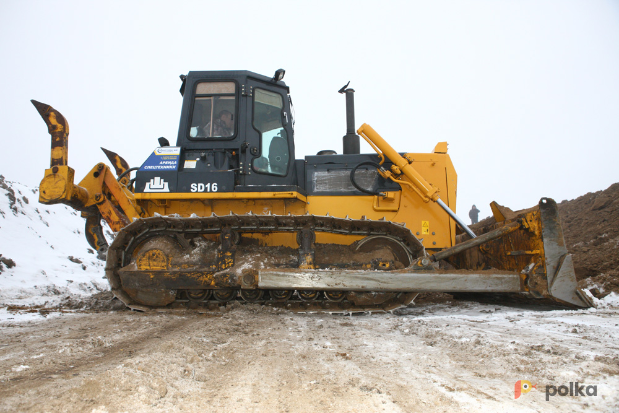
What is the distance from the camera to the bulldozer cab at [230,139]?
4383mm

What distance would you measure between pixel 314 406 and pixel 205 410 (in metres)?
0.48

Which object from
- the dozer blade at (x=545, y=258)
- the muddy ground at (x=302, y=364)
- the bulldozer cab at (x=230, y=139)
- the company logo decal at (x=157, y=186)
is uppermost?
the bulldozer cab at (x=230, y=139)

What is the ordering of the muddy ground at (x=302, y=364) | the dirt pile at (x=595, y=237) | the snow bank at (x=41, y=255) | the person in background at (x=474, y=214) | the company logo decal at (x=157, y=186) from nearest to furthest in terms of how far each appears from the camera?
the muddy ground at (x=302, y=364) < the company logo decal at (x=157, y=186) < the dirt pile at (x=595, y=237) < the snow bank at (x=41, y=255) < the person in background at (x=474, y=214)

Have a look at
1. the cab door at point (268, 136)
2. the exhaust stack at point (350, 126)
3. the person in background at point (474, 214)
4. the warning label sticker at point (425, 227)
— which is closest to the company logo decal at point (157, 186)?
the cab door at point (268, 136)

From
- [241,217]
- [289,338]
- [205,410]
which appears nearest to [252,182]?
[241,217]

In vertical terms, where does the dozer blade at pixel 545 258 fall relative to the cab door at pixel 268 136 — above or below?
below

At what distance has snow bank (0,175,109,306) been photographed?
6.16 m

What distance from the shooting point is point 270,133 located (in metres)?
4.84

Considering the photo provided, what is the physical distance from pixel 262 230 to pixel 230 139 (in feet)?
4.28

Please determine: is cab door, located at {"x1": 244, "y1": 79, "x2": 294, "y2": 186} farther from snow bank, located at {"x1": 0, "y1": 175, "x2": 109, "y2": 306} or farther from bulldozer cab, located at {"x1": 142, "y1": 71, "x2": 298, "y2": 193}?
snow bank, located at {"x1": 0, "y1": 175, "x2": 109, "y2": 306}

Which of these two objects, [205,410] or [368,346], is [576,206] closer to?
[368,346]

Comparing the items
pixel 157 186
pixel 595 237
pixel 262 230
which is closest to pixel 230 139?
pixel 157 186

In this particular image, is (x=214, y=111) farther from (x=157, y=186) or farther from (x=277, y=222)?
(x=277, y=222)

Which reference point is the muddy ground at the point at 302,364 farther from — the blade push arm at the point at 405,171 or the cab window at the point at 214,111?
the cab window at the point at 214,111
